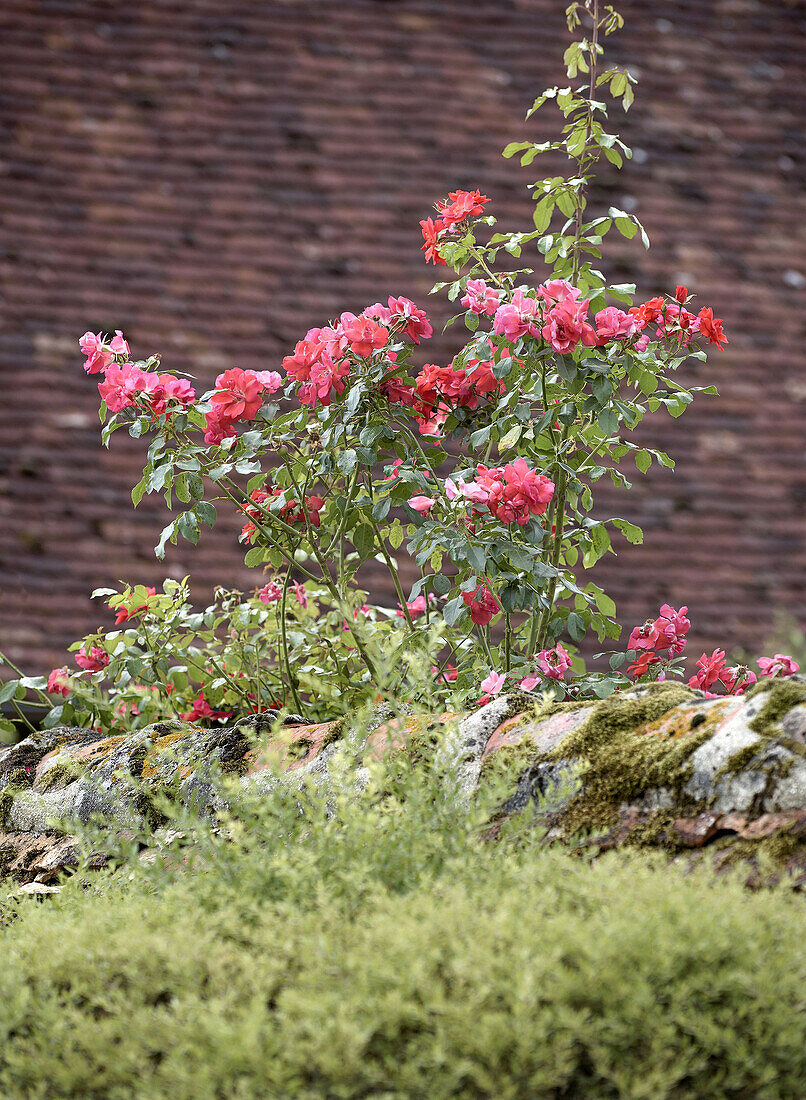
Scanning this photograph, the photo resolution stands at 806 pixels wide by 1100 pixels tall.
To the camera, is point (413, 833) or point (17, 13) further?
point (17, 13)

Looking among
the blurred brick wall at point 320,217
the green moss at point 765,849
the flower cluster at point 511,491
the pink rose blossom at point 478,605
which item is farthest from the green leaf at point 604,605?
the blurred brick wall at point 320,217

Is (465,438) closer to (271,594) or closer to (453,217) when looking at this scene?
(453,217)

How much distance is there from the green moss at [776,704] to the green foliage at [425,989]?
0.80 feet

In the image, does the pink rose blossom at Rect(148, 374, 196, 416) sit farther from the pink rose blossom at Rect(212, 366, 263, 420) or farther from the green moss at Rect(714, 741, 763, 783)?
the green moss at Rect(714, 741, 763, 783)

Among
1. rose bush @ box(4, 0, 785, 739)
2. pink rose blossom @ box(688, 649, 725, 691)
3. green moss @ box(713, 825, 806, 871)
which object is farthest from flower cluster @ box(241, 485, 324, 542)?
green moss @ box(713, 825, 806, 871)

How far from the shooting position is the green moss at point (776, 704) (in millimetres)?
1452

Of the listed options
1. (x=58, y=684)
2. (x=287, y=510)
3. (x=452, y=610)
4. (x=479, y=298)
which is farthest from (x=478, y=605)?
(x=58, y=684)

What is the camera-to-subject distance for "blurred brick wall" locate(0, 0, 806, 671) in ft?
15.5

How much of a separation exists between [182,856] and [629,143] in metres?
5.14

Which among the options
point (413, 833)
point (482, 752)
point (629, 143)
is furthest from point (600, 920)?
point (629, 143)

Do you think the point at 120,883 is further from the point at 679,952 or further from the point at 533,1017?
the point at 679,952

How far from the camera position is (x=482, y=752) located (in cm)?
177

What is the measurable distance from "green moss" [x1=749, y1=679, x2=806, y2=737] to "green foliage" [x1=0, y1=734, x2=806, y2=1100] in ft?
0.80

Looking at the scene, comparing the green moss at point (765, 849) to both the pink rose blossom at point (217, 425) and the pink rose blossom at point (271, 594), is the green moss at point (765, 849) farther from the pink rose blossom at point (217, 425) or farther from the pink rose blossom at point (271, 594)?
the pink rose blossom at point (271, 594)
